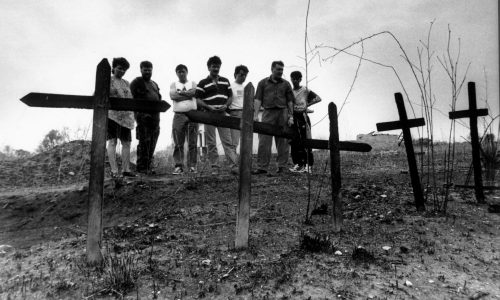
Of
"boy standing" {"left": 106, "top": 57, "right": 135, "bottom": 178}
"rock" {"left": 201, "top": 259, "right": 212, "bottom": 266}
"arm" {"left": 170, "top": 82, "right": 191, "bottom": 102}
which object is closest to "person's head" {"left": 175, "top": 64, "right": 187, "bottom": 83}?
"arm" {"left": 170, "top": 82, "right": 191, "bottom": 102}

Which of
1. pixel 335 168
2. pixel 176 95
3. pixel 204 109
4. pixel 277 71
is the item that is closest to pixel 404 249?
pixel 335 168

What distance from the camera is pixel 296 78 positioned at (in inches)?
300

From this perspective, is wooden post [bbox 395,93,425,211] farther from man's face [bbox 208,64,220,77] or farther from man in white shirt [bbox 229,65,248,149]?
man's face [bbox 208,64,220,77]

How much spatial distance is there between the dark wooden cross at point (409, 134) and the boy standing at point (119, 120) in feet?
14.5

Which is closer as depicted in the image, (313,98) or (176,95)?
(176,95)

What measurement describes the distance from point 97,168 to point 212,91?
163 inches

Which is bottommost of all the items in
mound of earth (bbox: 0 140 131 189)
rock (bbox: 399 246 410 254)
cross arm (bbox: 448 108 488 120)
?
rock (bbox: 399 246 410 254)

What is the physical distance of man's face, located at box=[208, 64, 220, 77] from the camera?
7.07 m

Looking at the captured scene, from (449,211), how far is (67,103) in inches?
209

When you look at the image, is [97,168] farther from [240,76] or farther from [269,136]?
[240,76]

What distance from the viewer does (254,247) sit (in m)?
3.77

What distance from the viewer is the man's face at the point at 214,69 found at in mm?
7066

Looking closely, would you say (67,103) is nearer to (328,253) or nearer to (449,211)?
(328,253)

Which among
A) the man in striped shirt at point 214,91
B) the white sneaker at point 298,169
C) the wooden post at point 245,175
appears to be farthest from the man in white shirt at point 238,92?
the wooden post at point 245,175
